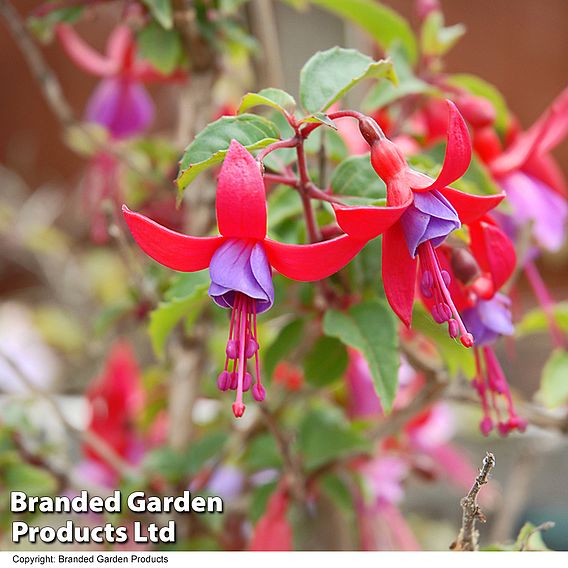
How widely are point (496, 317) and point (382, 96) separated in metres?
0.18

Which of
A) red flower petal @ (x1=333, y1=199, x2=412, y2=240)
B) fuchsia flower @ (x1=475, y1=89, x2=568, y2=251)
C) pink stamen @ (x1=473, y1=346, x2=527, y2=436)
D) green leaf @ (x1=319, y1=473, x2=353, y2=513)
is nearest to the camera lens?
red flower petal @ (x1=333, y1=199, x2=412, y2=240)

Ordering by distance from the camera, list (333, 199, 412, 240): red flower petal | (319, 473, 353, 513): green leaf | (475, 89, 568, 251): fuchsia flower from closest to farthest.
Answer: (333, 199, 412, 240): red flower petal, (475, 89, 568, 251): fuchsia flower, (319, 473, 353, 513): green leaf

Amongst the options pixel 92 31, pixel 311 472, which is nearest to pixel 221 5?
pixel 311 472

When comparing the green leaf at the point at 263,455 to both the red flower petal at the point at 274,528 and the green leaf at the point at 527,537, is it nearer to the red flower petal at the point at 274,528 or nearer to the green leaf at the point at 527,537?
the red flower petal at the point at 274,528

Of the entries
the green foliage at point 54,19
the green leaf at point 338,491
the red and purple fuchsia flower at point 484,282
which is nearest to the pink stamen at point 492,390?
the red and purple fuchsia flower at point 484,282

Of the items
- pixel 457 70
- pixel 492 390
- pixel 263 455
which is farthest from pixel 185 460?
pixel 457 70

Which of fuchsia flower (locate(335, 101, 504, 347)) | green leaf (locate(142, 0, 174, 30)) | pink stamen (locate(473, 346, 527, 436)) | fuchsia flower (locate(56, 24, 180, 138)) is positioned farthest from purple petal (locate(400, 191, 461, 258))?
fuchsia flower (locate(56, 24, 180, 138))

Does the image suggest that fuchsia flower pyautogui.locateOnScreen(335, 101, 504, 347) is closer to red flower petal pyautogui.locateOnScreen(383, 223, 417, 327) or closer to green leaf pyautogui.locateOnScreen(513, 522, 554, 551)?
red flower petal pyautogui.locateOnScreen(383, 223, 417, 327)

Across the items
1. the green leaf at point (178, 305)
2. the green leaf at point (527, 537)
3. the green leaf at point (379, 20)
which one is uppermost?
the green leaf at point (379, 20)

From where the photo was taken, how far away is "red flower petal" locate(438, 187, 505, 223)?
0.32m

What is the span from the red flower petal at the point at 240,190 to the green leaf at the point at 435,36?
0.96ft

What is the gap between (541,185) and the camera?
1.66 ft

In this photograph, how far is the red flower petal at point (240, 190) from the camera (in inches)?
11.3

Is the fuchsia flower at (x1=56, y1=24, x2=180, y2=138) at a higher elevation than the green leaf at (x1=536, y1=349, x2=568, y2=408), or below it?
higher
